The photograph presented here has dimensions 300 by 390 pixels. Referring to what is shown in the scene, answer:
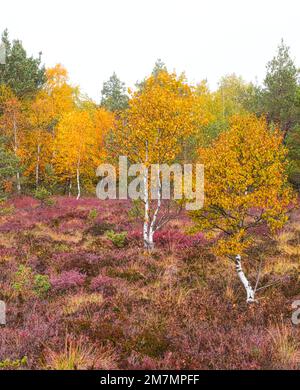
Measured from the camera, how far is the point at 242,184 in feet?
27.0

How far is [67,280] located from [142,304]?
9.00 feet

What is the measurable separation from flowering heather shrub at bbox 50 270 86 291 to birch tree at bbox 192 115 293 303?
394 cm

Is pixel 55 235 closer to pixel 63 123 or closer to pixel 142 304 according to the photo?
pixel 142 304

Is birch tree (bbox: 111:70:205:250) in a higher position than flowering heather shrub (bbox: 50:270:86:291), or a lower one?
higher

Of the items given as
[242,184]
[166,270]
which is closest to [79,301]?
[166,270]

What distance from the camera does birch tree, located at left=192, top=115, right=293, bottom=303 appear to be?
8227 millimetres

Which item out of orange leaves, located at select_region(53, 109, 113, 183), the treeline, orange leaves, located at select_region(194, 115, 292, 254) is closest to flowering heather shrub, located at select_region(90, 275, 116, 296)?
orange leaves, located at select_region(194, 115, 292, 254)

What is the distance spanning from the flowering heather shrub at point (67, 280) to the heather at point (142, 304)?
3cm

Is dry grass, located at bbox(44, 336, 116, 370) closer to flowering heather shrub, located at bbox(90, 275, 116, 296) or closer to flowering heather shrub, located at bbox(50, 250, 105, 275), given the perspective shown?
flowering heather shrub, located at bbox(90, 275, 116, 296)

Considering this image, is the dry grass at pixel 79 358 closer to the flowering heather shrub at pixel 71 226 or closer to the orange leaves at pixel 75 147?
the flowering heather shrub at pixel 71 226

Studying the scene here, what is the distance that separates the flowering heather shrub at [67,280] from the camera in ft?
31.4

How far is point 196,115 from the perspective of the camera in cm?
1361

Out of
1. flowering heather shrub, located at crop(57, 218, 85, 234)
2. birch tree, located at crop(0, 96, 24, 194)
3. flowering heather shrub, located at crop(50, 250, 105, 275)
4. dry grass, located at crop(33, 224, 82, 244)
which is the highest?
birch tree, located at crop(0, 96, 24, 194)
